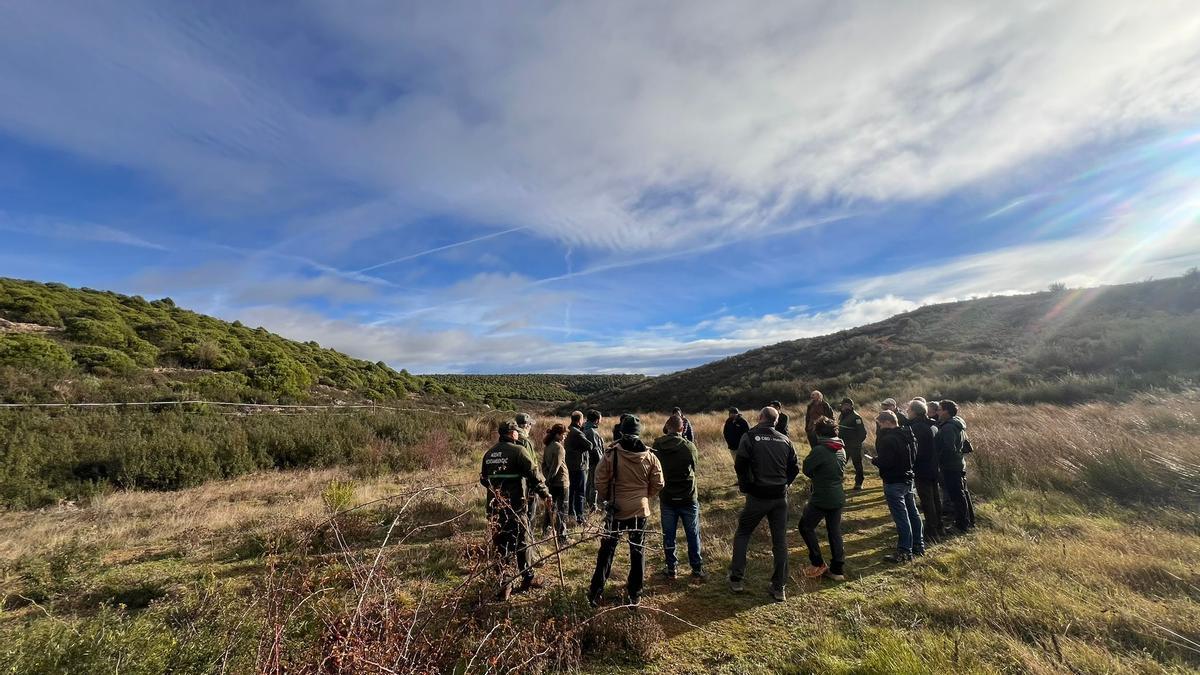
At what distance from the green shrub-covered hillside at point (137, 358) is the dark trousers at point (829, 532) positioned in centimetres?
1915

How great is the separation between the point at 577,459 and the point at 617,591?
2.68m

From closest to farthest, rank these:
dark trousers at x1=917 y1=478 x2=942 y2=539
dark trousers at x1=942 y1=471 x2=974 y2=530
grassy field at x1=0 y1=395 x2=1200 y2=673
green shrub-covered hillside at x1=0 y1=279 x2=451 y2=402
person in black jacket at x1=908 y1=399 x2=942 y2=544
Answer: grassy field at x1=0 y1=395 x2=1200 y2=673, person in black jacket at x1=908 y1=399 x2=942 y2=544, dark trousers at x1=917 y1=478 x2=942 y2=539, dark trousers at x1=942 y1=471 x2=974 y2=530, green shrub-covered hillside at x1=0 y1=279 x2=451 y2=402

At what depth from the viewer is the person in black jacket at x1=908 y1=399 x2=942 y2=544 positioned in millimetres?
6527

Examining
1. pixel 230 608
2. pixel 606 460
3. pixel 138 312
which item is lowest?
pixel 230 608

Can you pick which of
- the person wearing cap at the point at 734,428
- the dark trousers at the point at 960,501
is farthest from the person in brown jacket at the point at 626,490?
the dark trousers at the point at 960,501

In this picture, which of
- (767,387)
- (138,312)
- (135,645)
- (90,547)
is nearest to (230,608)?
(135,645)

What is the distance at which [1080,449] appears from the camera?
8750 mm

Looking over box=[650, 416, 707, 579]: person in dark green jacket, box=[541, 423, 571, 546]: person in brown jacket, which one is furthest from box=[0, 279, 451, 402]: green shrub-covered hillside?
box=[650, 416, 707, 579]: person in dark green jacket

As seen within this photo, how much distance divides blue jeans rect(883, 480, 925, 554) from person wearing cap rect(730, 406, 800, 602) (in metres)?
1.78

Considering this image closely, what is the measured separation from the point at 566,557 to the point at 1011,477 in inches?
352

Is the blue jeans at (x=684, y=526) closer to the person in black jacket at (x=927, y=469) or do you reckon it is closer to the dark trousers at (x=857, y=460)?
the person in black jacket at (x=927, y=469)

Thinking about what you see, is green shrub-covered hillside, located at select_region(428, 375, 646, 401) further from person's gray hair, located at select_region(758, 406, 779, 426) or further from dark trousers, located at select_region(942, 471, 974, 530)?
person's gray hair, located at select_region(758, 406, 779, 426)

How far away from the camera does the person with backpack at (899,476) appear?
5973 millimetres

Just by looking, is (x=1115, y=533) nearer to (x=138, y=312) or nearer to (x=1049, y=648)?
(x=1049, y=648)
